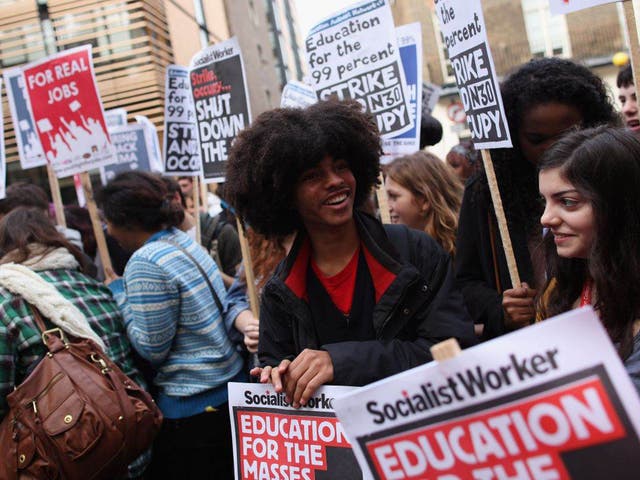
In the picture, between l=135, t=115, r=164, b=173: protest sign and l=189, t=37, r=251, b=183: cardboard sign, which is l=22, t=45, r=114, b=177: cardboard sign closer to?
l=189, t=37, r=251, b=183: cardboard sign

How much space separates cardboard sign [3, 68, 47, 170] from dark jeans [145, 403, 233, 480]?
3072mm

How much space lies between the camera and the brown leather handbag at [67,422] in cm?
282

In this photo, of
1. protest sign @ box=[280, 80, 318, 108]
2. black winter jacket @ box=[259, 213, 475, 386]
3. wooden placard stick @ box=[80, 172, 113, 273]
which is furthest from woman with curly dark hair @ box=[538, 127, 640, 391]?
protest sign @ box=[280, 80, 318, 108]

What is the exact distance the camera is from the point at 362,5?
156 inches

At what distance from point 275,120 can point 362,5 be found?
166cm

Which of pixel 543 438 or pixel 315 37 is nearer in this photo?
pixel 543 438

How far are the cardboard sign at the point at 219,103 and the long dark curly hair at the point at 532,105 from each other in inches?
63.1

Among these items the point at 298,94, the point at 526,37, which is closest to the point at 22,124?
the point at 298,94

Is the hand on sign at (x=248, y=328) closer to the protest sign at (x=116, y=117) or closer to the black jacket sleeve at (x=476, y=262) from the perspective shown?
the black jacket sleeve at (x=476, y=262)

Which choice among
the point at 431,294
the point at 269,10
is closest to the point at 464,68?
the point at 431,294

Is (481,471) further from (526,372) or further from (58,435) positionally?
(58,435)

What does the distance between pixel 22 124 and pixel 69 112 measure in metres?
0.96

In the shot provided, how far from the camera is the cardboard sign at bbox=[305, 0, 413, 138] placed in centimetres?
388

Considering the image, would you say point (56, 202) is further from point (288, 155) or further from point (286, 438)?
point (286, 438)
